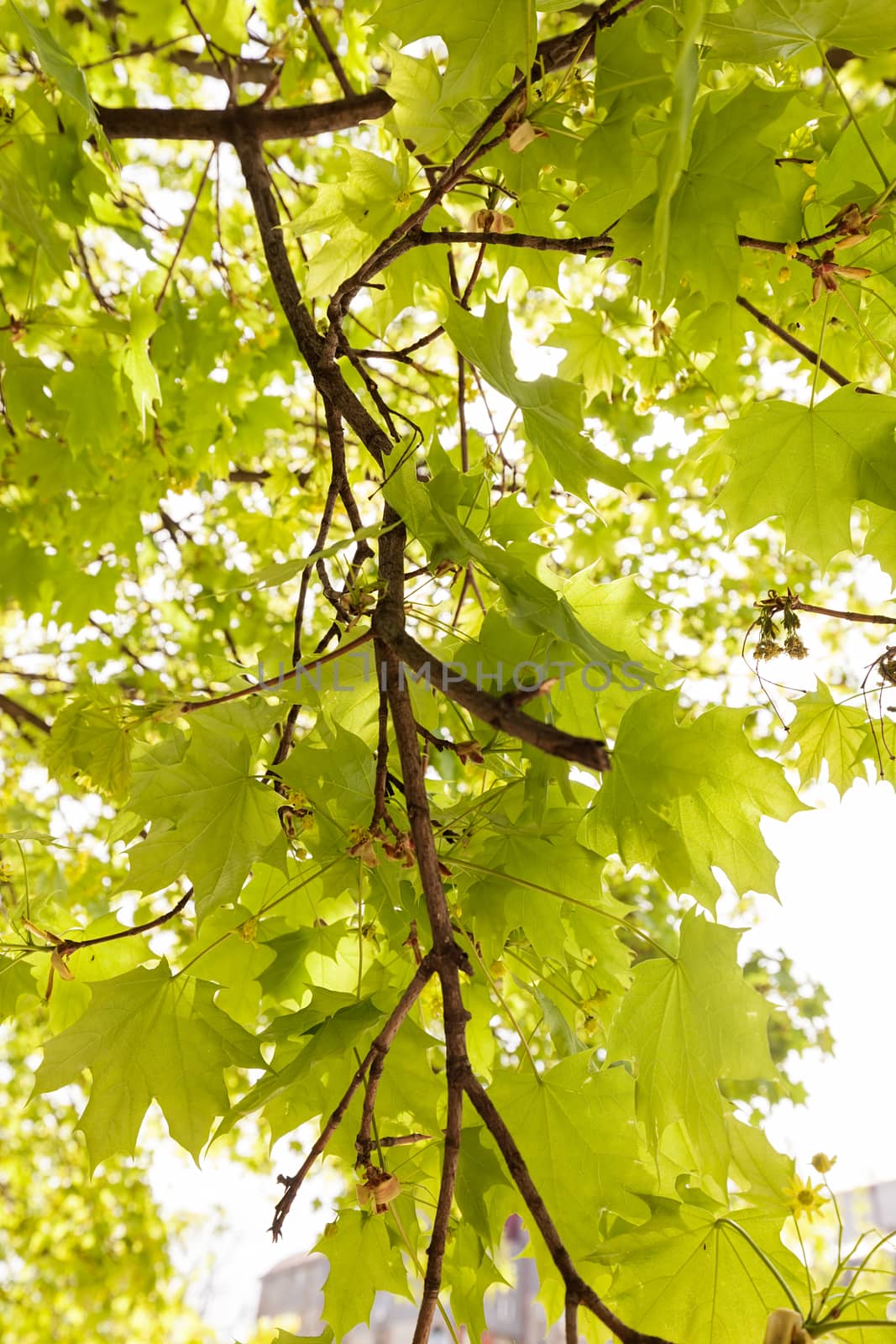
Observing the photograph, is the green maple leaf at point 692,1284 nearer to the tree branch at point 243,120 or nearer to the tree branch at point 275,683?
the tree branch at point 275,683

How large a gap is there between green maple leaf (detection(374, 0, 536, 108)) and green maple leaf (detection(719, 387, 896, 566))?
0.57 metres

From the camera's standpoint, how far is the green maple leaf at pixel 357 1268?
107 cm

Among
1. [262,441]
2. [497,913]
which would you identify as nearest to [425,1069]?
[497,913]

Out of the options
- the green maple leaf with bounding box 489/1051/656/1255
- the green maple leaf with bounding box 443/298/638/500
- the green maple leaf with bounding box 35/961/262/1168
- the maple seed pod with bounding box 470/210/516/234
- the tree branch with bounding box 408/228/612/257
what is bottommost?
the green maple leaf with bounding box 489/1051/656/1255

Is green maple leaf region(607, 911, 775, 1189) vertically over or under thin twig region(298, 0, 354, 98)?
under

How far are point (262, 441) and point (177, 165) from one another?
157 centimetres

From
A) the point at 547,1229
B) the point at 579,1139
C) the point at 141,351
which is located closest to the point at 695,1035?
the point at 579,1139

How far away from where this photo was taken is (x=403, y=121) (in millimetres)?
1116

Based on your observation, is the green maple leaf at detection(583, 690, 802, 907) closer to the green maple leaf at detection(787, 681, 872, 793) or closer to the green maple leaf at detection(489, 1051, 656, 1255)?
the green maple leaf at detection(489, 1051, 656, 1255)

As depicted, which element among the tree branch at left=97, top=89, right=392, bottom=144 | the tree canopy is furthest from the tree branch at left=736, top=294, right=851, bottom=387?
the tree branch at left=97, top=89, right=392, bottom=144

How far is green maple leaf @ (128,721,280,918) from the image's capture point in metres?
1.06

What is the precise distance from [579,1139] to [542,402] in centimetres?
82

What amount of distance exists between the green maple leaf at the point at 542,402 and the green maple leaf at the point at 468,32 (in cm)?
25

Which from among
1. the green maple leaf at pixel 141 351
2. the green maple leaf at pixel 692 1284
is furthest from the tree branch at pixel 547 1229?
the green maple leaf at pixel 141 351
